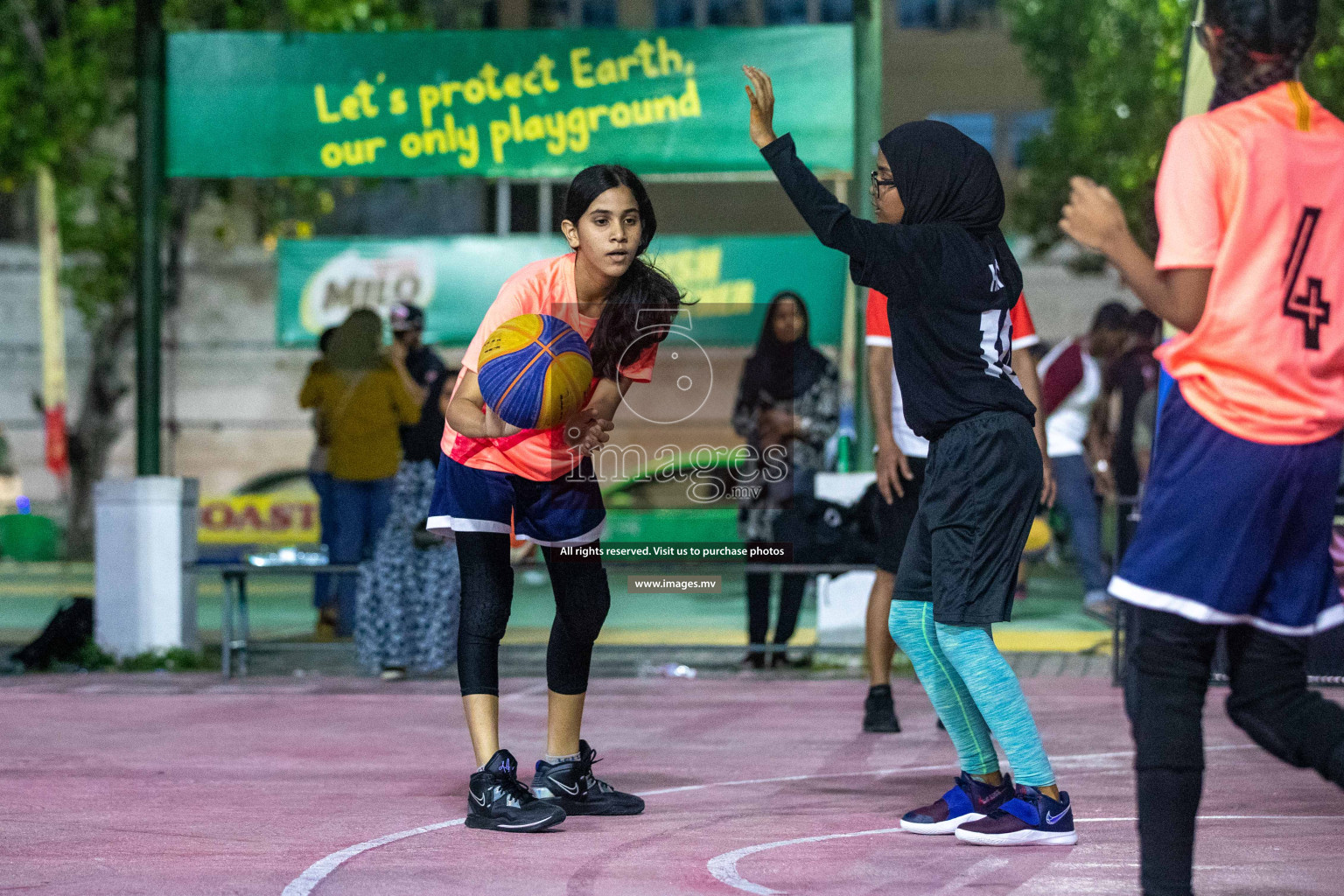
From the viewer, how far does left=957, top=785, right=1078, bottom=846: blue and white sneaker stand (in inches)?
197

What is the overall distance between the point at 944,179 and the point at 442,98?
6237 mm

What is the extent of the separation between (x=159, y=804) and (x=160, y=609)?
169 inches

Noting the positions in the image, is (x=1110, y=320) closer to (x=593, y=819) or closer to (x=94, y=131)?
(x=593, y=819)

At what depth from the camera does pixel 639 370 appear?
5582 mm

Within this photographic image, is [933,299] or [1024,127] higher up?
[1024,127]

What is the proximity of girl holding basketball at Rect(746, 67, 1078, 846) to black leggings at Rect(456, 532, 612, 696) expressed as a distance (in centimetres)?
114

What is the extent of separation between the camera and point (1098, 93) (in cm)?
2662

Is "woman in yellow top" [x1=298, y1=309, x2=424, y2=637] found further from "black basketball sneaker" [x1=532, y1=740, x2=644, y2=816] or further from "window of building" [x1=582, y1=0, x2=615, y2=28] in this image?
"window of building" [x1=582, y1=0, x2=615, y2=28]

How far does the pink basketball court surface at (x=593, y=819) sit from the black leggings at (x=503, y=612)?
48 centimetres

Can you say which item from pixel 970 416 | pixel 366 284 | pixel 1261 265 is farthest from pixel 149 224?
pixel 1261 265

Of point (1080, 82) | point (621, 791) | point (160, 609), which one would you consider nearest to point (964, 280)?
point (621, 791)

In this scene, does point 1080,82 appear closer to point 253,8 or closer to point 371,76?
point 253,8

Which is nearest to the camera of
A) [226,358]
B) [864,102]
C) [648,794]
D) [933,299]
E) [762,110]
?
[762,110]

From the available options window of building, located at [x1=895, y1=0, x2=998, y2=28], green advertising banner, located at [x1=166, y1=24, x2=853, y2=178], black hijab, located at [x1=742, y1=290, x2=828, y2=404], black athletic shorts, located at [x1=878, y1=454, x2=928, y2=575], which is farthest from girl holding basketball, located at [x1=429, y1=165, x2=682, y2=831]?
window of building, located at [x1=895, y1=0, x2=998, y2=28]
